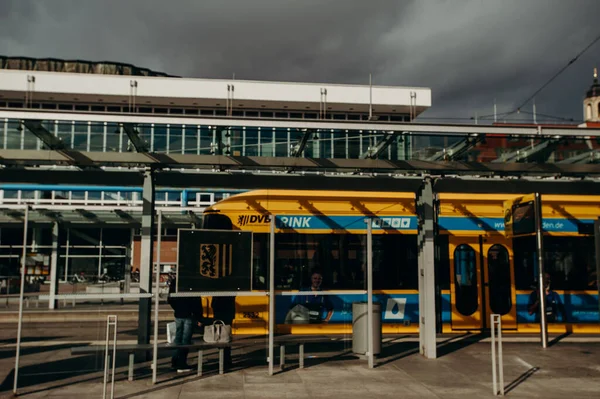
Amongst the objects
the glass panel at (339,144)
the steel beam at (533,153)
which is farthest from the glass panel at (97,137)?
the steel beam at (533,153)

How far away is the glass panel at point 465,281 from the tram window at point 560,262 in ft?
3.37

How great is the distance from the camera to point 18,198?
28.0m

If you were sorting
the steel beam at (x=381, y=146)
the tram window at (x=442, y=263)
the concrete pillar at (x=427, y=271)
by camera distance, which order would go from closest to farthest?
the steel beam at (x=381, y=146), the concrete pillar at (x=427, y=271), the tram window at (x=442, y=263)

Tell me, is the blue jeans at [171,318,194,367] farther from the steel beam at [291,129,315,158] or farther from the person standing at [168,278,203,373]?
the steel beam at [291,129,315,158]

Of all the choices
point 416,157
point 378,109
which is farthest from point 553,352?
point 378,109

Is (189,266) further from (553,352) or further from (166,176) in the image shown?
(553,352)

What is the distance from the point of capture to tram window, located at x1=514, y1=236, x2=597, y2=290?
12977 millimetres

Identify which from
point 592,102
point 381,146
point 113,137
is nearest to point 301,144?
point 381,146

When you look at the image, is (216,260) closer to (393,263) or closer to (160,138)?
(160,138)

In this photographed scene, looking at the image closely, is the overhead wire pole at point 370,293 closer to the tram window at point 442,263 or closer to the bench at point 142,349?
the bench at point 142,349

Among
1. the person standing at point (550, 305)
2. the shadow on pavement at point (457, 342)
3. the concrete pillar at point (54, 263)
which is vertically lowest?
the shadow on pavement at point (457, 342)

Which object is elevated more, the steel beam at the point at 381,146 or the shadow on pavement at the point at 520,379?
the steel beam at the point at 381,146

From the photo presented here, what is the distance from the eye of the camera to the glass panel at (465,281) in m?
12.9

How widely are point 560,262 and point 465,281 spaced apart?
2.34 m
